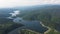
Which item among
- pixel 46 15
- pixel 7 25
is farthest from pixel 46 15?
pixel 7 25

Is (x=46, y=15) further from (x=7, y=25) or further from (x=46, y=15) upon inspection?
(x=7, y=25)

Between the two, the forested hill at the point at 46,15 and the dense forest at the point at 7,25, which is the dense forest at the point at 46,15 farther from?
the dense forest at the point at 7,25

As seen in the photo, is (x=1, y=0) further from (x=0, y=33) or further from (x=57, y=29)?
(x=57, y=29)

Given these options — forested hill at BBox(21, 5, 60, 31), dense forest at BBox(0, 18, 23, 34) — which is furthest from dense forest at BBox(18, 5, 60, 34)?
dense forest at BBox(0, 18, 23, 34)

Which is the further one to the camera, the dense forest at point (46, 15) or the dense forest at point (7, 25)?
the dense forest at point (46, 15)

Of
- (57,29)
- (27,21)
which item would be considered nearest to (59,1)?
(57,29)

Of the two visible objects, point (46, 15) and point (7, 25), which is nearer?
point (7, 25)

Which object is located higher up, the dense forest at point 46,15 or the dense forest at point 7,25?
the dense forest at point 46,15

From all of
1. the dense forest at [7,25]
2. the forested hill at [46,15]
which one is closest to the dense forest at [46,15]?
the forested hill at [46,15]

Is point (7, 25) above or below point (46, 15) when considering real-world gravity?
below
